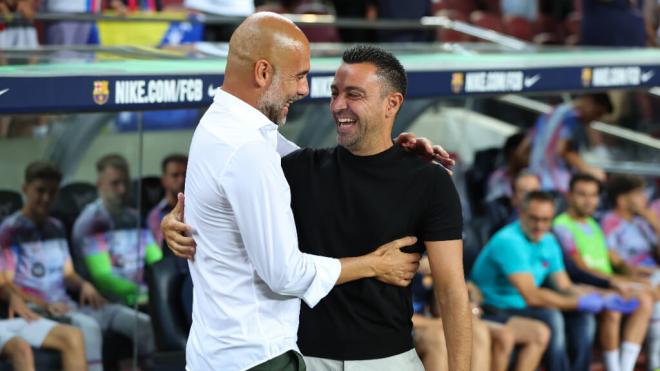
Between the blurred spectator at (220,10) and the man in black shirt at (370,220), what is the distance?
396 cm

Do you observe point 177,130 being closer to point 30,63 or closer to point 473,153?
point 30,63

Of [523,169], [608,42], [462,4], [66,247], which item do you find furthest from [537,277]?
[462,4]

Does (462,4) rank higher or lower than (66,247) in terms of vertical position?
higher

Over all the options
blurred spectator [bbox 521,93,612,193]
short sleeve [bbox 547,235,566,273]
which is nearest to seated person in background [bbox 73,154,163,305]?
short sleeve [bbox 547,235,566,273]

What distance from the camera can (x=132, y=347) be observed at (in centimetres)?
558

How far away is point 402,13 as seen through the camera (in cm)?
841

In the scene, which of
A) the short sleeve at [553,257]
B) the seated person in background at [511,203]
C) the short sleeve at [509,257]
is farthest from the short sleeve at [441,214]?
the seated person in background at [511,203]

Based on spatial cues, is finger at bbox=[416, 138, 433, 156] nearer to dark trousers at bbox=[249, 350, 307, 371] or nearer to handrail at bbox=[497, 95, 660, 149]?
dark trousers at bbox=[249, 350, 307, 371]

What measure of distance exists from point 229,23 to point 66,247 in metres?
2.25

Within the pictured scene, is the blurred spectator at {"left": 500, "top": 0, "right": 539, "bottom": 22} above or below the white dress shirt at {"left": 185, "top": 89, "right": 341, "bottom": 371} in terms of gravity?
above

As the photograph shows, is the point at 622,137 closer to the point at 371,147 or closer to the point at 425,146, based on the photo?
the point at 425,146

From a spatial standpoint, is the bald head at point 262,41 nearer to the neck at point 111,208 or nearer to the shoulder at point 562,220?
the neck at point 111,208

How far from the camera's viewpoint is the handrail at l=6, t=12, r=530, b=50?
643 cm

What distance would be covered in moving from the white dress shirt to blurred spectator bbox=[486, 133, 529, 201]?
4105 mm
